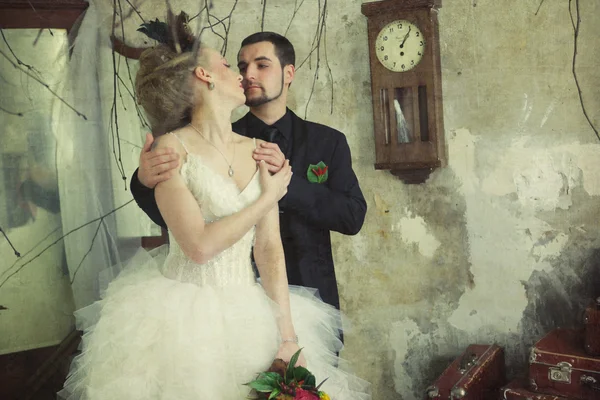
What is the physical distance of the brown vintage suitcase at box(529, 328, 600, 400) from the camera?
7.16ft

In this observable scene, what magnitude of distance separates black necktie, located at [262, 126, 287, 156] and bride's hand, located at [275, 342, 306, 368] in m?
0.66

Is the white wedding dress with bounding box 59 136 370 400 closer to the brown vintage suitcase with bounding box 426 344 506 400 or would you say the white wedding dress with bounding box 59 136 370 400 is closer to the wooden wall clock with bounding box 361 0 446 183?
the brown vintage suitcase with bounding box 426 344 506 400

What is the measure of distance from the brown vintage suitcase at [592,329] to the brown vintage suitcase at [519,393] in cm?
20

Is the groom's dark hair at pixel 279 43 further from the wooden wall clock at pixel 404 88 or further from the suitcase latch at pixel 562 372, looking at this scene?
the suitcase latch at pixel 562 372

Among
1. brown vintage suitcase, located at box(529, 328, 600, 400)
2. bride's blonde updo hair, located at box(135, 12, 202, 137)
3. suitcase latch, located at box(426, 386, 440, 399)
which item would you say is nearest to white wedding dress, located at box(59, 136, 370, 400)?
bride's blonde updo hair, located at box(135, 12, 202, 137)

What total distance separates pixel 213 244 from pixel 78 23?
97cm

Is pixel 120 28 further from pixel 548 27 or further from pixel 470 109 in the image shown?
pixel 548 27

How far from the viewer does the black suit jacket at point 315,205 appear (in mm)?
2109

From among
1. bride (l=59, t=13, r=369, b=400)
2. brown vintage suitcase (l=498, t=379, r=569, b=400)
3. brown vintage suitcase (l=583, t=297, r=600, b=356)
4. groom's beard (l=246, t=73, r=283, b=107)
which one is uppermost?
groom's beard (l=246, t=73, r=283, b=107)

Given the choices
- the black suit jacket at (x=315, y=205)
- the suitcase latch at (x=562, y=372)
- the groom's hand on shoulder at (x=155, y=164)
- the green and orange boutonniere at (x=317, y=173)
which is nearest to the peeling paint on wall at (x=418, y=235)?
the black suit jacket at (x=315, y=205)

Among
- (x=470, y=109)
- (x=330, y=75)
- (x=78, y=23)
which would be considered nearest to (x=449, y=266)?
(x=470, y=109)

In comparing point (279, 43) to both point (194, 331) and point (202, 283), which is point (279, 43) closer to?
point (202, 283)

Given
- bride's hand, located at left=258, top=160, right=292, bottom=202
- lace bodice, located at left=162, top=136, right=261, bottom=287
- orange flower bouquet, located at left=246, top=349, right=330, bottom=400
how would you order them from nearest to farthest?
orange flower bouquet, located at left=246, top=349, right=330, bottom=400 → lace bodice, located at left=162, top=136, right=261, bottom=287 → bride's hand, located at left=258, top=160, right=292, bottom=202

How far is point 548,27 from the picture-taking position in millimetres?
2277
